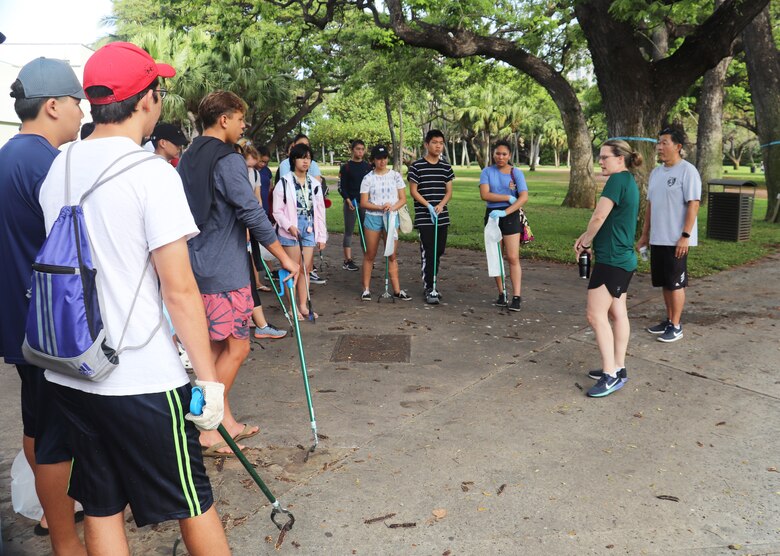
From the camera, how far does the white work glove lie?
204 centimetres

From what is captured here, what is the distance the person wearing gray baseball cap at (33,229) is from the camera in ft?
A: 8.25

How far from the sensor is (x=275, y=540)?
3.07 m

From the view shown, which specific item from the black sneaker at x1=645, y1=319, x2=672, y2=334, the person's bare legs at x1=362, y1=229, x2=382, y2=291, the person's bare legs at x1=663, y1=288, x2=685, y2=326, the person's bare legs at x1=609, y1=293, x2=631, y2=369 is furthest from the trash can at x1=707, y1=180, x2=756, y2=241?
the person's bare legs at x1=609, y1=293, x2=631, y2=369

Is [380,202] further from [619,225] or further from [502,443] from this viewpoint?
[502,443]

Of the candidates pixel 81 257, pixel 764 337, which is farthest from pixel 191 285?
pixel 764 337

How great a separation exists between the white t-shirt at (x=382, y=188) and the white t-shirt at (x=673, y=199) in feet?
9.55

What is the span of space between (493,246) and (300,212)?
2.13 m

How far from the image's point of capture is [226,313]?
3857 millimetres

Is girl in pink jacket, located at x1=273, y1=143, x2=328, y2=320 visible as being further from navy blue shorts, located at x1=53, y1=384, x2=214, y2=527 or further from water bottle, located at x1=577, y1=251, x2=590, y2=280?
navy blue shorts, located at x1=53, y1=384, x2=214, y2=527

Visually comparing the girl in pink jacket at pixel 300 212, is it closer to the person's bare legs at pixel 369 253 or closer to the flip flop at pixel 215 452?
the person's bare legs at pixel 369 253

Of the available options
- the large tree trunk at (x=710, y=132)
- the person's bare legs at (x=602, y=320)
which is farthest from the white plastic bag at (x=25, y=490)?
the large tree trunk at (x=710, y=132)

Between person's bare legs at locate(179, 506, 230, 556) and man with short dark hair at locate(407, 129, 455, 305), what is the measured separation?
5673mm

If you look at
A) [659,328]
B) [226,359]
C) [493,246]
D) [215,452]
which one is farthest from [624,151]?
[215,452]

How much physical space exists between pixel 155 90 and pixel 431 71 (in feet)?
69.9
